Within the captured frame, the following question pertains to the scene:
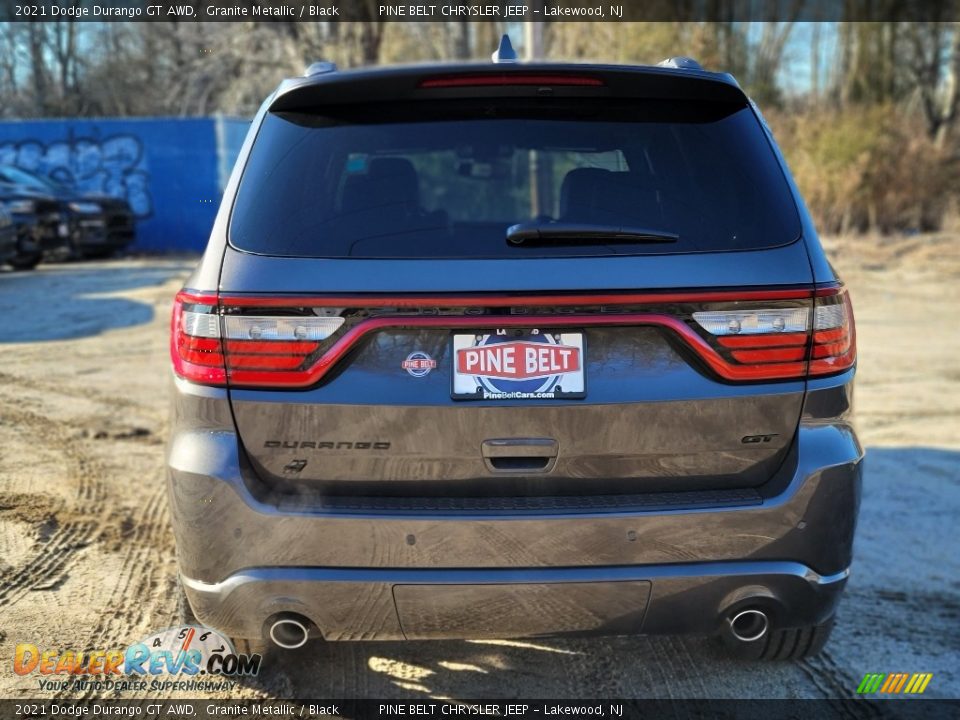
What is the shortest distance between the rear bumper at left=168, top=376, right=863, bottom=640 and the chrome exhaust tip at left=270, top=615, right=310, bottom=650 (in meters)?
0.05

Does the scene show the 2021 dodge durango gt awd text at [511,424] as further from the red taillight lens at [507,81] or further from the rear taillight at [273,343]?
the red taillight lens at [507,81]

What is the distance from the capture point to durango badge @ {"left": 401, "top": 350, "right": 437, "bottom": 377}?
7.71 ft

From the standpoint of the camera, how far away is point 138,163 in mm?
19422

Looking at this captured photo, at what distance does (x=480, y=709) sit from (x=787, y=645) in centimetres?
98

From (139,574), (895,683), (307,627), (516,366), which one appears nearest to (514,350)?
(516,366)

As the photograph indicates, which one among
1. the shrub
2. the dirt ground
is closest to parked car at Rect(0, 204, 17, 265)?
the dirt ground

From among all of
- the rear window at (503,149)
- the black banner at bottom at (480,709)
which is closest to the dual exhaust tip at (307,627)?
the black banner at bottom at (480,709)

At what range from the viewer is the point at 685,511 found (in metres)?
2.37

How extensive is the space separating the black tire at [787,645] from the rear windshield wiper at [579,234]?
1261mm

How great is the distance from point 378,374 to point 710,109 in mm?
1267

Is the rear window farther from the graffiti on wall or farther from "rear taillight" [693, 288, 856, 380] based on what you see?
the graffiti on wall

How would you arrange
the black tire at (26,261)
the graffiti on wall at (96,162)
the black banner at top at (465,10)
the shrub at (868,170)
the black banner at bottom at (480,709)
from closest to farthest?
the black banner at bottom at (480,709) → the black tire at (26,261) → the shrub at (868,170) → the graffiti on wall at (96,162) → the black banner at top at (465,10)

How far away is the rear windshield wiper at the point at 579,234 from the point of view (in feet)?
7.91

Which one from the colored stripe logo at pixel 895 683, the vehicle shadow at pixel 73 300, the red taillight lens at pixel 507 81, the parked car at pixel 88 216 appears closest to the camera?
the red taillight lens at pixel 507 81
